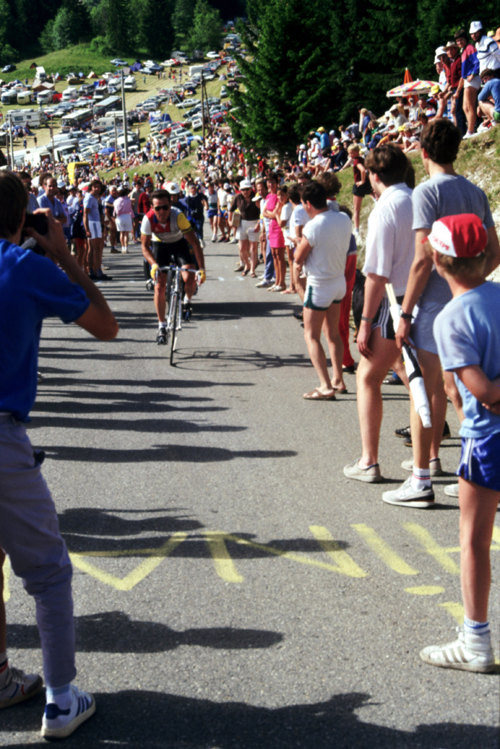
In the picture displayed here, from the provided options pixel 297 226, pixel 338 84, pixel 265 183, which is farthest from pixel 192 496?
pixel 338 84

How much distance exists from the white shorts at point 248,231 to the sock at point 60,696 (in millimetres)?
15478

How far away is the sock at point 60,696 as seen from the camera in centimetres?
279

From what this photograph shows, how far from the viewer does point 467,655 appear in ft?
10.3

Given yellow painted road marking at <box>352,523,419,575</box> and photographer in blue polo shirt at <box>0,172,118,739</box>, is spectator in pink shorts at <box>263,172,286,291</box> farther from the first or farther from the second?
photographer in blue polo shirt at <box>0,172,118,739</box>

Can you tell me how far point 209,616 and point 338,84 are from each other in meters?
54.3

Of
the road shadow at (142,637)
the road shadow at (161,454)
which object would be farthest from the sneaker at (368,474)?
the road shadow at (142,637)

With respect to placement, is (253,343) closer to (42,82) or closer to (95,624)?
(95,624)

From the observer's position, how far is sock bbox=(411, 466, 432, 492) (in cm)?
497

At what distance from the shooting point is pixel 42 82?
175 metres

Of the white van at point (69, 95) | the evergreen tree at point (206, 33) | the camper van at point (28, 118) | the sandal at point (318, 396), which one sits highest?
the evergreen tree at point (206, 33)

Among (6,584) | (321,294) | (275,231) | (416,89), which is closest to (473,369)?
(6,584)

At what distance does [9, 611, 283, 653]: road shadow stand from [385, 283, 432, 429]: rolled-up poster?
136 cm

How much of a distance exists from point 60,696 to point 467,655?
5.08 ft

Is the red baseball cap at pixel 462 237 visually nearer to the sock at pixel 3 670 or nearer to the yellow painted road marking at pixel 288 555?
the yellow painted road marking at pixel 288 555
